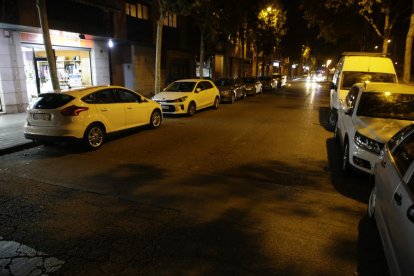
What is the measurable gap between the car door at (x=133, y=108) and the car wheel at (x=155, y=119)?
0.32 meters

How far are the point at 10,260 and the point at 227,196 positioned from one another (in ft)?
10.2

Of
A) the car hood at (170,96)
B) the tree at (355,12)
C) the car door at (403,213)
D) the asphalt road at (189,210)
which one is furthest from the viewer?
the tree at (355,12)

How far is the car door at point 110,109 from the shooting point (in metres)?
8.76

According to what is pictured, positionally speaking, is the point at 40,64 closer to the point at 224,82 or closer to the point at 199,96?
the point at 199,96

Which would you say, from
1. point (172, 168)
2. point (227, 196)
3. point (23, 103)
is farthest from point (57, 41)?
point (227, 196)

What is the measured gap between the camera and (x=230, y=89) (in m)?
19.5

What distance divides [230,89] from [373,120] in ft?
44.4

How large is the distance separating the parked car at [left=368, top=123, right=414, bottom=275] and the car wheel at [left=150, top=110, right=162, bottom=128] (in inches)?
313

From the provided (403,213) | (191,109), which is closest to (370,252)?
(403,213)

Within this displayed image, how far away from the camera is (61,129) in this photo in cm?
794

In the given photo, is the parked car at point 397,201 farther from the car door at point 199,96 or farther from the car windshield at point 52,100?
the car door at point 199,96

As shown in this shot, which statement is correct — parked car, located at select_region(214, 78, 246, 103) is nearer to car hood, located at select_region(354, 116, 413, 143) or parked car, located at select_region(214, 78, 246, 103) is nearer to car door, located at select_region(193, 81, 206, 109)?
car door, located at select_region(193, 81, 206, 109)

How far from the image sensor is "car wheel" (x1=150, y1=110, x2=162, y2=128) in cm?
1112

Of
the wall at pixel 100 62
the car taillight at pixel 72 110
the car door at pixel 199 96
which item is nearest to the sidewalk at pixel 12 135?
the car taillight at pixel 72 110
